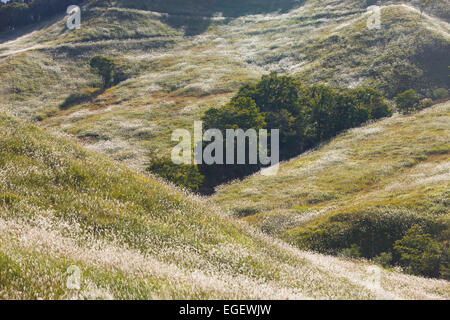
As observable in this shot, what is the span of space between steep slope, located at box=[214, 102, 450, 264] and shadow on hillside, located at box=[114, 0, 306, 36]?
11677 cm

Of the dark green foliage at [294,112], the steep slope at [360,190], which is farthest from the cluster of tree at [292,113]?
→ the steep slope at [360,190]

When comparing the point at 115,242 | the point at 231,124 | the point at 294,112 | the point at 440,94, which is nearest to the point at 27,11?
the point at 231,124

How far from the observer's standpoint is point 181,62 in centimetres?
10825

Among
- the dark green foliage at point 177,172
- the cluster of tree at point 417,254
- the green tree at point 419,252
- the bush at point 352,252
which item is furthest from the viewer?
the dark green foliage at point 177,172

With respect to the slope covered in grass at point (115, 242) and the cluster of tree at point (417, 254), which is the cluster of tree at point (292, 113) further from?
the slope covered in grass at point (115, 242)

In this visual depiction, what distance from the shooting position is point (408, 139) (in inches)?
1668

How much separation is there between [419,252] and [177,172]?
2664 cm

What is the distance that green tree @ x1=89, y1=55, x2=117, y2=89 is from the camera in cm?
9619

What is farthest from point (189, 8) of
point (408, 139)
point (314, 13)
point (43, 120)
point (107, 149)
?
point (408, 139)

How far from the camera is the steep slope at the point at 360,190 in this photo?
→ 72.4ft

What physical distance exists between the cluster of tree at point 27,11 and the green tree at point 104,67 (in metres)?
93.0

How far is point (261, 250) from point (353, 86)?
233 ft

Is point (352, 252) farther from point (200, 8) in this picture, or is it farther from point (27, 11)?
point (27, 11)

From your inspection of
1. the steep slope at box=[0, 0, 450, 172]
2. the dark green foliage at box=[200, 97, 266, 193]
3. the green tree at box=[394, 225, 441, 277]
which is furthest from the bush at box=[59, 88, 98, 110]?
the green tree at box=[394, 225, 441, 277]
